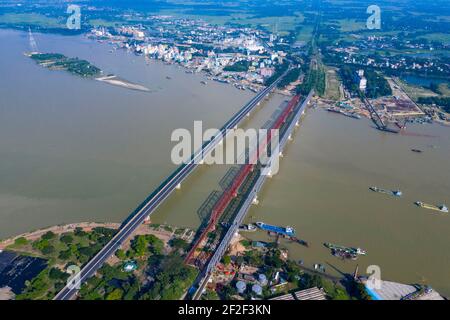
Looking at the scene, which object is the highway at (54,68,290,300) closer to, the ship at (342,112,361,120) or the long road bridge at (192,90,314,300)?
the long road bridge at (192,90,314,300)

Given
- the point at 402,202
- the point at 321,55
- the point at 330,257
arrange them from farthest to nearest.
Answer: the point at 321,55, the point at 402,202, the point at 330,257

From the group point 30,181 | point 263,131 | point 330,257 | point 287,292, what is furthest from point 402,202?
point 30,181

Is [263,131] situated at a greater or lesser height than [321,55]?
lesser

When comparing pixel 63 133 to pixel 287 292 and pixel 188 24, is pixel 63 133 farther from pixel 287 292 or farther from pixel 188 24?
pixel 188 24

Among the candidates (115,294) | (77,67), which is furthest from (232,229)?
(77,67)

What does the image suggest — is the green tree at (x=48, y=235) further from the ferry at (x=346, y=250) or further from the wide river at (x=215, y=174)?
the ferry at (x=346, y=250)

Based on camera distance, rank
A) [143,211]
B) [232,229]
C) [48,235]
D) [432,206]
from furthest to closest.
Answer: [432,206]
[143,211]
[232,229]
[48,235]

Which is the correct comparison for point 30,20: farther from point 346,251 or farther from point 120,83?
point 346,251

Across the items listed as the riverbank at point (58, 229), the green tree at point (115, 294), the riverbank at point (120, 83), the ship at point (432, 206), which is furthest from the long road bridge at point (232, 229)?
the riverbank at point (120, 83)
